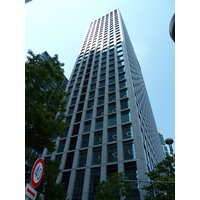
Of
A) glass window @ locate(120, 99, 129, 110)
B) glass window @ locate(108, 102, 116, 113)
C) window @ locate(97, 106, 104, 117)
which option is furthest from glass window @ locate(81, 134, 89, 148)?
glass window @ locate(120, 99, 129, 110)

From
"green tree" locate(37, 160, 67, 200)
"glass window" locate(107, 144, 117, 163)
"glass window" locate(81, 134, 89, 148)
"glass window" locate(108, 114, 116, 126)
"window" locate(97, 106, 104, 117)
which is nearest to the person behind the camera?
"green tree" locate(37, 160, 67, 200)

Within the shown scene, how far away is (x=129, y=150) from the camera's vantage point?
1995cm

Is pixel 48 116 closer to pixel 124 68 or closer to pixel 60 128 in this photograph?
pixel 60 128

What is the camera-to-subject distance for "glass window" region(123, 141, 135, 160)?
19.3 m

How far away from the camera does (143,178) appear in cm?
1689

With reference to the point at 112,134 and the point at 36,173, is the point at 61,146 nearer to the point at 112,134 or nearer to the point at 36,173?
the point at 112,134

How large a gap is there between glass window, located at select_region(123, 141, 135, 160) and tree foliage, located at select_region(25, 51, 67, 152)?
479 inches

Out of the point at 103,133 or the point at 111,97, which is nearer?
the point at 103,133

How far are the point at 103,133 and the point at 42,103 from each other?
1502 centimetres

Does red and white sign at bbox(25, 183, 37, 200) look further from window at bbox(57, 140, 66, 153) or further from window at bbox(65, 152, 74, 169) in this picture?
window at bbox(57, 140, 66, 153)

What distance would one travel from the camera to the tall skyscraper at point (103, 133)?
1900 cm

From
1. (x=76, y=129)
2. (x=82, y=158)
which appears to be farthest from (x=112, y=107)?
(x=82, y=158)

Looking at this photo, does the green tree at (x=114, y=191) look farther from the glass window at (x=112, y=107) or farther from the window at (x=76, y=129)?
the window at (x=76, y=129)

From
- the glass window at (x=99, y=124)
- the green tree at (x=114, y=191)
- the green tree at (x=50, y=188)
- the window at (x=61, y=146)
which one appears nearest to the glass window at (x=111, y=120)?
the glass window at (x=99, y=124)
